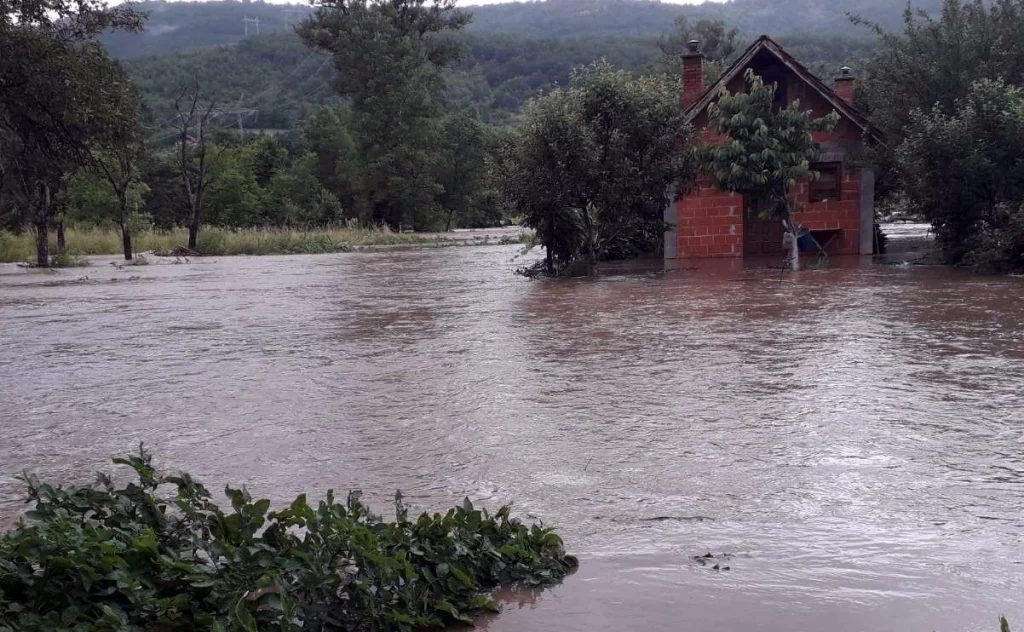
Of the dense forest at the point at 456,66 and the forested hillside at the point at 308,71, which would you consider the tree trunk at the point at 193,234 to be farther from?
the forested hillside at the point at 308,71

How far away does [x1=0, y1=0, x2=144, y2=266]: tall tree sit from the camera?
1328cm

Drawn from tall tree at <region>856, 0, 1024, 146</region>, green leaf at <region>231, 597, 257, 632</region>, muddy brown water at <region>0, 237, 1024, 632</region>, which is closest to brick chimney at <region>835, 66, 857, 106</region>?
tall tree at <region>856, 0, 1024, 146</region>

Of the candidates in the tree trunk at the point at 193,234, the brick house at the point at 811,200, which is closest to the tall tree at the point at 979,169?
the brick house at the point at 811,200

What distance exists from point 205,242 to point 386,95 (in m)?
18.2

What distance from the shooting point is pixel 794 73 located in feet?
76.5

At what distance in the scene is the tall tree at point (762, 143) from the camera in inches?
729

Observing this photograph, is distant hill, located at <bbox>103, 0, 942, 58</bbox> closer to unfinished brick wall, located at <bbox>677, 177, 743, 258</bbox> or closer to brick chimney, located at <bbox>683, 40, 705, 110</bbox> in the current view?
brick chimney, located at <bbox>683, 40, 705, 110</bbox>

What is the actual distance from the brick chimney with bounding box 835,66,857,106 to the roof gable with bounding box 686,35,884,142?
159 inches

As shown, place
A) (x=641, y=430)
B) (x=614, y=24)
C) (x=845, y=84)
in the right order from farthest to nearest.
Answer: (x=614, y=24), (x=845, y=84), (x=641, y=430)

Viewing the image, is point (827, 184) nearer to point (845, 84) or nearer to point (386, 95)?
point (845, 84)

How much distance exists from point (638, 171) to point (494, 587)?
1604 centimetres

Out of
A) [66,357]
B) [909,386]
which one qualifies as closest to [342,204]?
[66,357]

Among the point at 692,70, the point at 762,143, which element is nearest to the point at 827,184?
Result: the point at 692,70

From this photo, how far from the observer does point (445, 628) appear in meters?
3.27
